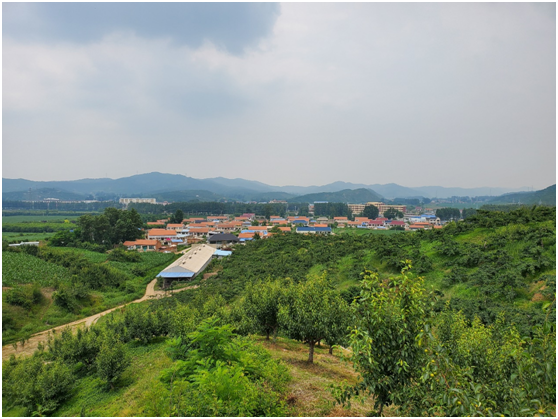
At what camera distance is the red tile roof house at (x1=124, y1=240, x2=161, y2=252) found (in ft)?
160

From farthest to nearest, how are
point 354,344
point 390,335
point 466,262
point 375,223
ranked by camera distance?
point 375,223 < point 466,262 < point 390,335 < point 354,344

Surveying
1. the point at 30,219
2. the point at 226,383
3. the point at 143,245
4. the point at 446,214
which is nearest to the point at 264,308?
the point at 226,383

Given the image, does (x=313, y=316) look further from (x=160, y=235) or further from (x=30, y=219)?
(x=30, y=219)

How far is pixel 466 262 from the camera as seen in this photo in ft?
58.4

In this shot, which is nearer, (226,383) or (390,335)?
(390,335)

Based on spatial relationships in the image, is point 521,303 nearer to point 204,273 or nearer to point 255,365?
point 255,365

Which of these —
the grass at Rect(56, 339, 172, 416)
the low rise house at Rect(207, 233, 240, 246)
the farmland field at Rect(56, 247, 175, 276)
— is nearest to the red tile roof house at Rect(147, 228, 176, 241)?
the low rise house at Rect(207, 233, 240, 246)

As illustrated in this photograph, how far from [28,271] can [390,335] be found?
33.8 meters

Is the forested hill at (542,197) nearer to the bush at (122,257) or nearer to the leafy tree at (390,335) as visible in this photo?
Answer: the leafy tree at (390,335)

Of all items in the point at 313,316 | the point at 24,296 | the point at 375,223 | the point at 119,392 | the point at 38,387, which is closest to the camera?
the point at 313,316

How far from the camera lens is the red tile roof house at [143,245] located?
48719 mm

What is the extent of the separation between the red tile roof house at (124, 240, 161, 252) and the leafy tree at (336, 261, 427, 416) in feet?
164

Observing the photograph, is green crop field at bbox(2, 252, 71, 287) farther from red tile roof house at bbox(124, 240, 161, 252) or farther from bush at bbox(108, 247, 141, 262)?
red tile roof house at bbox(124, 240, 161, 252)

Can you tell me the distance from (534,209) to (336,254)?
16654mm
